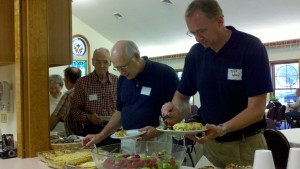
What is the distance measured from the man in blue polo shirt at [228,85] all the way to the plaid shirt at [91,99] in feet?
5.05

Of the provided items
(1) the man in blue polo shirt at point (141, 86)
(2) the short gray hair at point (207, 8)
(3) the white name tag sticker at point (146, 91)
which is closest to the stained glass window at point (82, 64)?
(1) the man in blue polo shirt at point (141, 86)

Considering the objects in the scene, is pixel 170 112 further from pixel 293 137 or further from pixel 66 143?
pixel 293 137

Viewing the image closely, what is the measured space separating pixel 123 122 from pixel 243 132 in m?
0.89

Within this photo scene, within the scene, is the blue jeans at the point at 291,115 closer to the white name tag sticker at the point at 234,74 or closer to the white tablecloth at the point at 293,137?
the white tablecloth at the point at 293,137

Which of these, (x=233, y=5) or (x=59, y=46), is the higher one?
(x=233, y=5)

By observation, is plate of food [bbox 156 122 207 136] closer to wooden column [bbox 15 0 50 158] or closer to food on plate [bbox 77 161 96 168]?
food on plate [bbox 77 161 96 168]

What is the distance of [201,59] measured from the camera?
1.94 meters

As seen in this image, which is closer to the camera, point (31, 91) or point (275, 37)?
point (31, 91)

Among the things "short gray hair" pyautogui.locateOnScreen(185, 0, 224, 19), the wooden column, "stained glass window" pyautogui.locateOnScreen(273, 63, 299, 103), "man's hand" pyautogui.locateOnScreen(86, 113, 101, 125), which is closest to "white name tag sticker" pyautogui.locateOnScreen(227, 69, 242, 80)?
"short gray hair" pyautogui.locateOnScreen(185, 0, 224, 19)

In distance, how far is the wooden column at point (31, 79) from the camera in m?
2.06

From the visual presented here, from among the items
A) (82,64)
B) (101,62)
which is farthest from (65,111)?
(82,64)

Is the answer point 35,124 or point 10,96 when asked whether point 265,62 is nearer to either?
point 35,124

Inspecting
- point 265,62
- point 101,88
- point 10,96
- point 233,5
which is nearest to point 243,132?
point 265,62

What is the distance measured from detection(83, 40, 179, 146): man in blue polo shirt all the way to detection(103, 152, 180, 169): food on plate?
806 mm
